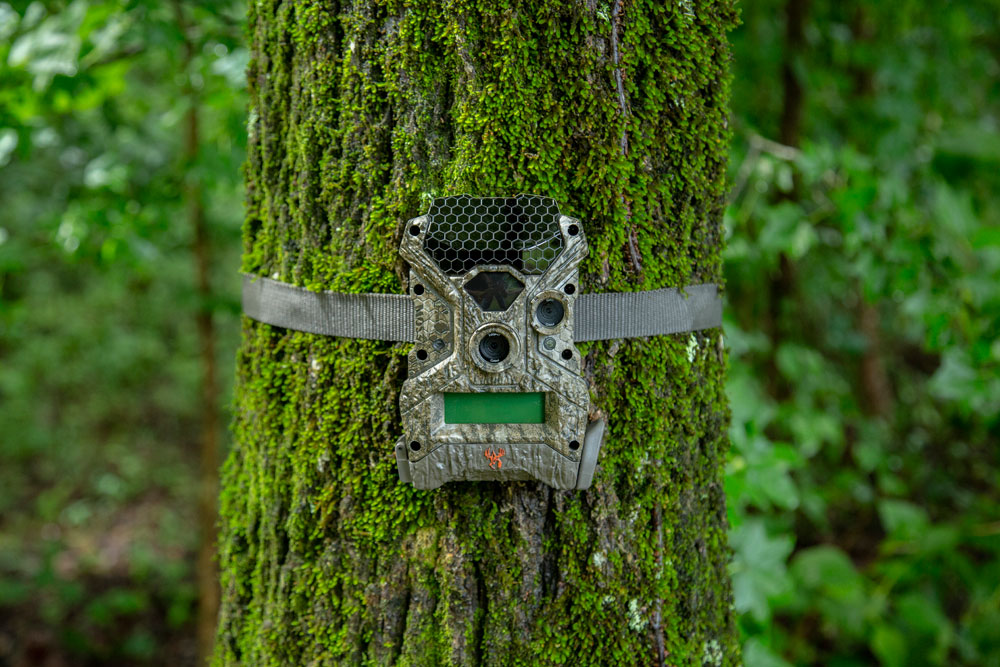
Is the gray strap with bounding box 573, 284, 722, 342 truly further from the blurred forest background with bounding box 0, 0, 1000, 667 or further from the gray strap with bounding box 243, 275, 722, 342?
the blurred forest background with bounding box 0, 0, 1000, 667

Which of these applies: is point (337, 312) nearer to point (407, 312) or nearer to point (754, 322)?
point (407, 312)

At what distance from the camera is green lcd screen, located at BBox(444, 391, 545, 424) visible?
99cm

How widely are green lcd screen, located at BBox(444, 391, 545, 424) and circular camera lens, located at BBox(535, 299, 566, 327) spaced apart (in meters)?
0.10

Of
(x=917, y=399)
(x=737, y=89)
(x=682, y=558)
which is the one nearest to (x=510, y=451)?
(x=682, y=558)

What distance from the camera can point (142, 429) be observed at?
21.0 feet

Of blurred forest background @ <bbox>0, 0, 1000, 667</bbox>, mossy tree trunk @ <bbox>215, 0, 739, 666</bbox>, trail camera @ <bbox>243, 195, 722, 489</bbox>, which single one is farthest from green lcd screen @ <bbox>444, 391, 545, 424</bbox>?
blurred forest background @ <bbox>0, 0, 1000, 667</bbox>

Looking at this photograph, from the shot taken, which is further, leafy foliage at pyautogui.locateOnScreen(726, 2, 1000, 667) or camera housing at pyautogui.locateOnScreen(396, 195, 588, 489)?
leafy foliage at pyautogui.locateOnScreen(726, 2, 1000, 667)

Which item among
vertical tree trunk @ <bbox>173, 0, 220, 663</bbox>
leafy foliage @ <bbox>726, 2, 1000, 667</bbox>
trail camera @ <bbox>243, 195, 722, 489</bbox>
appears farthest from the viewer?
vertical tree trunk @ <bbox>173, 0, 220, 663</bbox>

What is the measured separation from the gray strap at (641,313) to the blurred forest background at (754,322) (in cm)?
84

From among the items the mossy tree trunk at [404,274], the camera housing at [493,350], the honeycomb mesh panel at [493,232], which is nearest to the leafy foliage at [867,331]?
the mossy tree trunk at [404,274]

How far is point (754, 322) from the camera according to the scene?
3.85m

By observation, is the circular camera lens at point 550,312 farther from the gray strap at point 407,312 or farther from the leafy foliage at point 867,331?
the leafy foliage at point 867,331

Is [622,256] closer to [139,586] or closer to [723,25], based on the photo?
[723,25]

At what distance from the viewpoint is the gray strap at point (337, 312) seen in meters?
1.03
